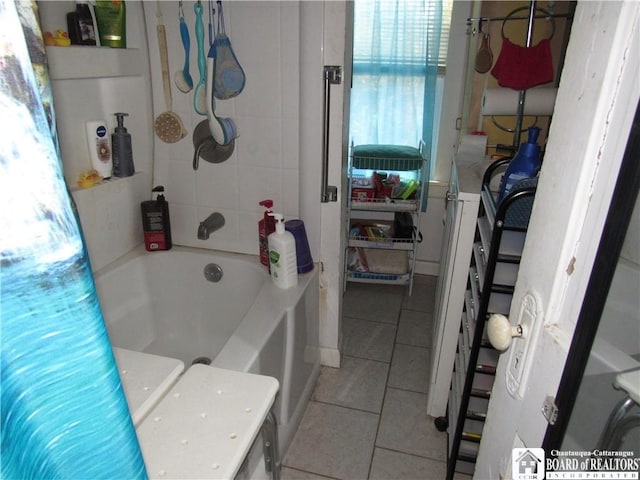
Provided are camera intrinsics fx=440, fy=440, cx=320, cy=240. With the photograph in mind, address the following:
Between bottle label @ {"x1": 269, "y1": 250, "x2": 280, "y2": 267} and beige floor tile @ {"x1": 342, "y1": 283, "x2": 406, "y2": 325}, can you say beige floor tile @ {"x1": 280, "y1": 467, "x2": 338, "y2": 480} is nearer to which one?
bottle label @ {"x1": 269, "y1": 250, "x2": 280, "y2": 267}

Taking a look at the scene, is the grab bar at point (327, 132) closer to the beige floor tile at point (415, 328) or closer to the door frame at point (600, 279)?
the beige floor tile at point (415, 328)

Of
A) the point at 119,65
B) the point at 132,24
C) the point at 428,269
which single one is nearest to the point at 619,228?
the point at 119,65

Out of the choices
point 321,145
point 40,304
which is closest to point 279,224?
point 321,145

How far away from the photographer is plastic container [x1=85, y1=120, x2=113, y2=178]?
1616 mm

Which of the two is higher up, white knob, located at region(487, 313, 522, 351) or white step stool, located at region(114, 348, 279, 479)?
white knob, located at region(487, 313, 522, 351)

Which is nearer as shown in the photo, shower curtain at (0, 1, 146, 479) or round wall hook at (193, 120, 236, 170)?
shower curtain at (0, 1, 146, 479)

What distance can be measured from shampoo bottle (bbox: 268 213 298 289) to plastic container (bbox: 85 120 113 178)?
69 cm

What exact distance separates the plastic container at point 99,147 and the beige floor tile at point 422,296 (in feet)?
5.74

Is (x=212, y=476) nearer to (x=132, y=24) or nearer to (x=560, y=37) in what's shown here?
(x=132, y=24)

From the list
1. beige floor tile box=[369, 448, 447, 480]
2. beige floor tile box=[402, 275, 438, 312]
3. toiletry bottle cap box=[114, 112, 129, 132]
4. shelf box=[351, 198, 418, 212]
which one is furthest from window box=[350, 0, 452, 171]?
beige floor tile box=[369, 448, 447, 480]

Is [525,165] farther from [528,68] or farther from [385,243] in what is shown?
[385,243]

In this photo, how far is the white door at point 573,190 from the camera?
19.6 inches

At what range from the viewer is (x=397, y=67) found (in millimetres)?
2551

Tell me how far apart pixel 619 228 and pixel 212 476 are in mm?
719
